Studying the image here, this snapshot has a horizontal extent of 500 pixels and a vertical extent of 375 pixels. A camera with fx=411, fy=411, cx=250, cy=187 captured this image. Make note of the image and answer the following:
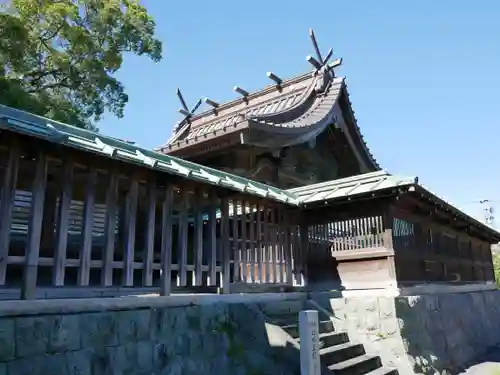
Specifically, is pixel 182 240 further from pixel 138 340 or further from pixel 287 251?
pixel 287 251

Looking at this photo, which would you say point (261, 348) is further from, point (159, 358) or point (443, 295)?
point (443, 295)

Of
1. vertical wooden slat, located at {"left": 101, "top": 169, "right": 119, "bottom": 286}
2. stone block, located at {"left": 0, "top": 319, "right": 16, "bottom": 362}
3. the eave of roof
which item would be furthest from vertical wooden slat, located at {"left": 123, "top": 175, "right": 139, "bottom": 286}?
the eave of roof

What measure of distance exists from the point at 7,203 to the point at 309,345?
12.1 ft

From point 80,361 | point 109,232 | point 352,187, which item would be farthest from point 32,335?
point 352,187

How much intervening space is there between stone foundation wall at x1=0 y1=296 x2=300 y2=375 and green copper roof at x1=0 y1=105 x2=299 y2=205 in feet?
5.84

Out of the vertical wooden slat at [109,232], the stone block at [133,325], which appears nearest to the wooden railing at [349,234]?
the stone block at [133,325]

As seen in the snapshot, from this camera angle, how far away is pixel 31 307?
14.3 feet

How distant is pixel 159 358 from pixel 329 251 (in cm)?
477

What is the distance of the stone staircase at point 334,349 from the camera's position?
6488 mm

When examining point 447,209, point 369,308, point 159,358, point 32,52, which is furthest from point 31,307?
point 32,52

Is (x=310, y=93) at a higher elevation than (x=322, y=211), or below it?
higher

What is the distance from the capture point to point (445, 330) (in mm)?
9445

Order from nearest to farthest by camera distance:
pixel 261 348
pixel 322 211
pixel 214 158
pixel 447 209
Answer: pixel 261 348
pixel 322 211
pixel 447 209
pixel 214 158

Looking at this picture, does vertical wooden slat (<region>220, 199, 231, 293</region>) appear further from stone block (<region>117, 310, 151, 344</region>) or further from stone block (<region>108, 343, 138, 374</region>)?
stone block (<region>108, 343, 138, 374</region>)
